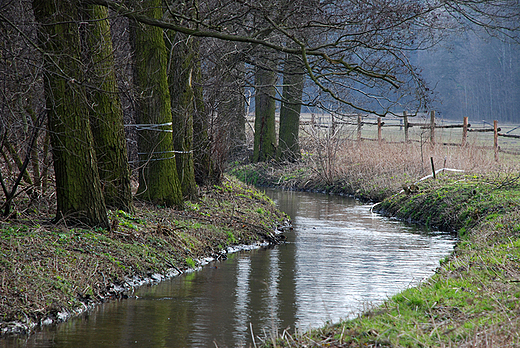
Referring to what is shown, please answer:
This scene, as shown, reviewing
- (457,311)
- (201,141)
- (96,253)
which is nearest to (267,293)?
(96,253)

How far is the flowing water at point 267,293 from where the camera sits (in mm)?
6844

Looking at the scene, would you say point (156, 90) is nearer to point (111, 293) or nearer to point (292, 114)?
point (111, 293)

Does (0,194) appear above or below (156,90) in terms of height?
below

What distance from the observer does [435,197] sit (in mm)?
16328

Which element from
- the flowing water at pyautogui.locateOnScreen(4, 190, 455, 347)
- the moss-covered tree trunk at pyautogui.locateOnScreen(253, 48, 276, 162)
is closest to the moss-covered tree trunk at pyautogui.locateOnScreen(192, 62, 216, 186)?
the flowing water at pyautogui.locateOnScreen(4, 190, 455, 347)

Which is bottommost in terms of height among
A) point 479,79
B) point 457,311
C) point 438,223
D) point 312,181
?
point 438,223

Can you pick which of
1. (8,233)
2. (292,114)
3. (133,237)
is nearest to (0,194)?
(8,233)

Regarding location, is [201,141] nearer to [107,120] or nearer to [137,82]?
[137,82]

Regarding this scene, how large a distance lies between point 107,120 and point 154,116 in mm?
1646

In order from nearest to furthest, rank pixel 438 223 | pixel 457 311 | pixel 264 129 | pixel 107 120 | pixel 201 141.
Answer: pixel 457 311, pixel 107 120, pixel 201 141, pixel 438 223, pixel 264 129

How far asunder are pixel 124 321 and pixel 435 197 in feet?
36.0

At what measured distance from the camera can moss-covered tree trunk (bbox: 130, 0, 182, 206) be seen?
1166 cm

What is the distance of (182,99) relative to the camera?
42.6 feet

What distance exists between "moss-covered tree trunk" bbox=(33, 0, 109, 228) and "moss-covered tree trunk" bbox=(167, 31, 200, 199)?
3.80 m
